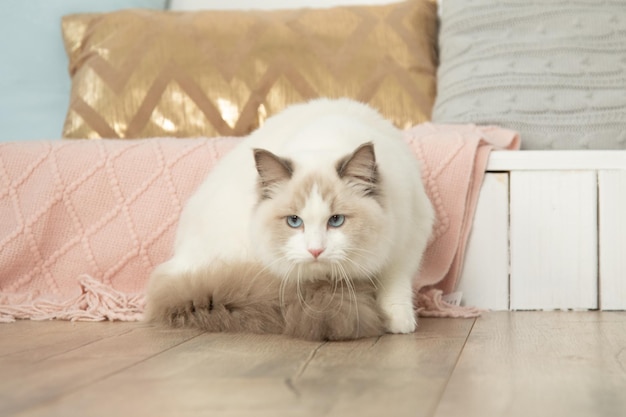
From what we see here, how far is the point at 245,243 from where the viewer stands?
165cm

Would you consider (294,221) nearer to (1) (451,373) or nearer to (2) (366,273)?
(2) (366,273)

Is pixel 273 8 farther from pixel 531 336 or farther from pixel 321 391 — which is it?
pixel 321 391

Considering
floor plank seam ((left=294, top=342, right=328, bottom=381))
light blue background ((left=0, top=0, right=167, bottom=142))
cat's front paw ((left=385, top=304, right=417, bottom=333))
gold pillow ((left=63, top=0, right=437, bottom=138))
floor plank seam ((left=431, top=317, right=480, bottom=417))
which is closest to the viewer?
floor plank seam ((left=431, top=317, right=480, bottom=417))

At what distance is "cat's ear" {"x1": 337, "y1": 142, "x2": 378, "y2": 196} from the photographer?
143 centimetres

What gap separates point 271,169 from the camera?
4.88 feet

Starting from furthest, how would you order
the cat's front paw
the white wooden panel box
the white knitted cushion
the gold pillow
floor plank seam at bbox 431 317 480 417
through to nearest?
the gold pillow → the white knitted cushion → the white wooden panel box → the cat's front paw → floor plank seam at bbox 431 317 480 417

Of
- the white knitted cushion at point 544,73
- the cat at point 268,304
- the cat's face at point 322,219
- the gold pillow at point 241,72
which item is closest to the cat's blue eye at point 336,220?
the cat's face at point 322,219

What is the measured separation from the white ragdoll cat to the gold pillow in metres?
0.65

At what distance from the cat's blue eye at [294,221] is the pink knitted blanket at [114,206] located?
0.59m

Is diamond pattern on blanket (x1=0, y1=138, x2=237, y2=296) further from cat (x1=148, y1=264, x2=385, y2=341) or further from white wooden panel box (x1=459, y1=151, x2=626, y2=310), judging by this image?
white wooden panel box (x1=459, y1=151, x2=626, y2=310)

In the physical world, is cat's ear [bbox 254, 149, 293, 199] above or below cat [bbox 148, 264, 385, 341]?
above

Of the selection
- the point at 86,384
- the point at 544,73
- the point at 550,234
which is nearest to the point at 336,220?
the point at 86,384

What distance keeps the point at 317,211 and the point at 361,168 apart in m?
0.12

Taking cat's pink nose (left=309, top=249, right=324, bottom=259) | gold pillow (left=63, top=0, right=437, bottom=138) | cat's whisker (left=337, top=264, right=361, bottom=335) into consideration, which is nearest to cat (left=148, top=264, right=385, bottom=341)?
cat's whisker (left=337, top=264, right=361, bottom=335)
